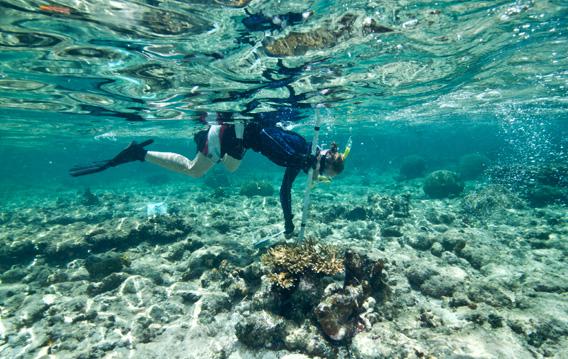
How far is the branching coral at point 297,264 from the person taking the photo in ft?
17.1

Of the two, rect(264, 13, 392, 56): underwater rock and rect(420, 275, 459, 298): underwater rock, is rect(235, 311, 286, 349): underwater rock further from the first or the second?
rect(264, 13, 392, 56): underwater rock

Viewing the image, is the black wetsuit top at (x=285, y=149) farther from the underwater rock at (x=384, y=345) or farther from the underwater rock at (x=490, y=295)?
the underwater rock at (x=490, y=295)

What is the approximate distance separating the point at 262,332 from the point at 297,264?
49.2 inches

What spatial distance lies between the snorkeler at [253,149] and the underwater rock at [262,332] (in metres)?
3.40

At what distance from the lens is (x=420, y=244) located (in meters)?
9.40

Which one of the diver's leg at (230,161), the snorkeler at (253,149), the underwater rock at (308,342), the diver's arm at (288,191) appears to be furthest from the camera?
the diver's leg at (230,161)

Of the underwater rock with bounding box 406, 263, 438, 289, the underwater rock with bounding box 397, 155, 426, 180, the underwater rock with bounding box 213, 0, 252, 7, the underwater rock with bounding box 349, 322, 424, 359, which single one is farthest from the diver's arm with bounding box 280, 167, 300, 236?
the underwater rock with bounding box 397, 155, 426, 180

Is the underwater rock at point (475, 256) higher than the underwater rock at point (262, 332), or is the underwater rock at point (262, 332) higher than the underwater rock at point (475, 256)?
the underwater rock at point (262, 332)

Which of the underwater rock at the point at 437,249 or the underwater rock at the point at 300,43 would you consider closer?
the underwater rock at the point at 300,43

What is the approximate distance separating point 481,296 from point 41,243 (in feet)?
40.8

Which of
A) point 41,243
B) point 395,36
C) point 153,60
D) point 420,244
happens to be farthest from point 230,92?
point 420,244

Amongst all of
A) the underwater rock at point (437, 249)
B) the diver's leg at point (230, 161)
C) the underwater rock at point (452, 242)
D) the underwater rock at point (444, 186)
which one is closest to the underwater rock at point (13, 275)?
the diver's leg at point (230, 161)

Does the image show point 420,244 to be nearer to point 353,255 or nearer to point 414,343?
point 353,255

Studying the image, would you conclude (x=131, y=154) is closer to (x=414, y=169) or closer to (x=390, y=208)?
(x=390, y=208)
